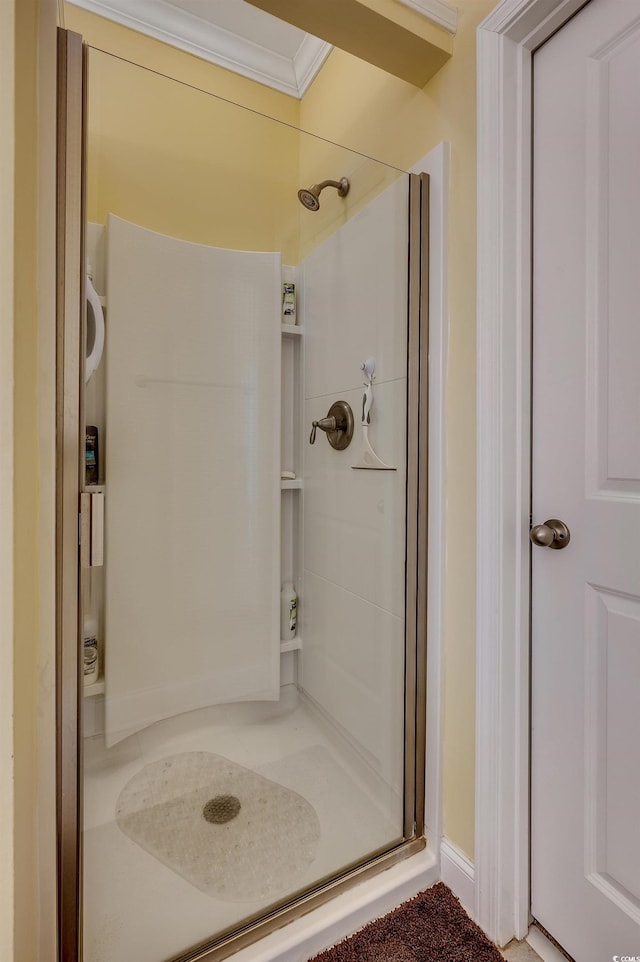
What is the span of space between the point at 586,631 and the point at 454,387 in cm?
57

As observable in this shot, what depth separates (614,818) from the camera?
0.84 metres

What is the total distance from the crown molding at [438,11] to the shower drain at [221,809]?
5.77ft

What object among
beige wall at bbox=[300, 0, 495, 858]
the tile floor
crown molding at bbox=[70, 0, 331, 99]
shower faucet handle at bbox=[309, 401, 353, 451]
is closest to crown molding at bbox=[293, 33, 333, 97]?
crown molding at bbox=[70, 0, 331, 99]

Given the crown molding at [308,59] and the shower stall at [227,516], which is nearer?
the shower stall at [227,516]

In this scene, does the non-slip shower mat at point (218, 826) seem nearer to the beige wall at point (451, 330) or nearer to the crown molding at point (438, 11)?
the beige wall at point (451, 330)

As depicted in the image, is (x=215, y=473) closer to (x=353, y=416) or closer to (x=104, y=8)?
(x=353, y=416)

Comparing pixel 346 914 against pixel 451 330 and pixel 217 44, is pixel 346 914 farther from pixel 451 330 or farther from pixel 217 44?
pixel 217 44

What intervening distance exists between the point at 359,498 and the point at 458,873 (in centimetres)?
88

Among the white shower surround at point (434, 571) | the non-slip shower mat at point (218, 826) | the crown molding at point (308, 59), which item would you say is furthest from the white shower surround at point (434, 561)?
the crown molding at point (308, 59)

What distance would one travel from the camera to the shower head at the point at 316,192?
118 cm

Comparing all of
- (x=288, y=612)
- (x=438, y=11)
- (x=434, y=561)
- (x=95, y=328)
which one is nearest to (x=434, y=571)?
(x=434, y=561)

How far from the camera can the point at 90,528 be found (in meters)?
0.81

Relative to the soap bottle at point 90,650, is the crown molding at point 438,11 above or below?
above
